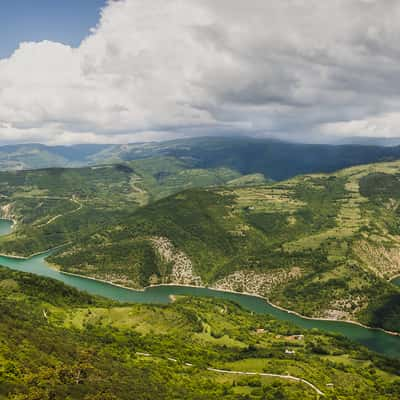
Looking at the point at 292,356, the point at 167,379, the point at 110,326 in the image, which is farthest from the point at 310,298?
the point at 167,379

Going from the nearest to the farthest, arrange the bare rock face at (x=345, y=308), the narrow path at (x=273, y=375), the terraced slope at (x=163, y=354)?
the terraced slope at (x=163, y=354)
the narrow path at (x=273, y=375)
the bare rock face at (x=345, y=308)

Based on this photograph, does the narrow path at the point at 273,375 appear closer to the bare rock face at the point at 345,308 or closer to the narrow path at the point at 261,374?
the narrow path at the point at 261,374

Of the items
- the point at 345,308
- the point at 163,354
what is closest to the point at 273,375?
the point at 163,354

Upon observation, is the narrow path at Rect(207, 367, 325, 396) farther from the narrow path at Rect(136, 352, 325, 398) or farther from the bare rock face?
the bare rock face

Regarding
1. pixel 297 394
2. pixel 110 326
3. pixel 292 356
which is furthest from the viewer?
pixel 110 326

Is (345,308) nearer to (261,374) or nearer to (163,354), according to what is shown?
(261,374)

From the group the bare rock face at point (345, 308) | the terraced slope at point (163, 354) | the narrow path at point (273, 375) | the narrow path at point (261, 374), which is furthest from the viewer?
the bare rock face at point (345, 308)

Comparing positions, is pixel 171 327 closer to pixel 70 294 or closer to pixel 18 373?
pixel 70 294

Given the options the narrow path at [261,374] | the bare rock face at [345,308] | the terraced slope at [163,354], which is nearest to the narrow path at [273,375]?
the narrow path at [261,374]
